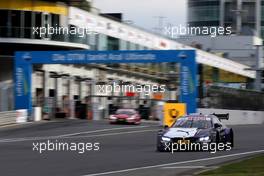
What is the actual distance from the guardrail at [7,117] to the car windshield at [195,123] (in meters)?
21.4

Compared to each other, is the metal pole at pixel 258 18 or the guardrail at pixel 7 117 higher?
the metal pole at pixel 258 18

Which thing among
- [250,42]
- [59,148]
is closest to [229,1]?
[250,42]

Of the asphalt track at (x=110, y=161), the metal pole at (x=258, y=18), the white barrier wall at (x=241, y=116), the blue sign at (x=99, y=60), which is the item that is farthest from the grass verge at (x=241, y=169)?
the metal pole at (x=258, y=18)

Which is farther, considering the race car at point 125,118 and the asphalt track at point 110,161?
the race car at point 125,118

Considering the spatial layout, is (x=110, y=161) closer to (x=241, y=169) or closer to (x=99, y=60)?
(x=241, y=169)

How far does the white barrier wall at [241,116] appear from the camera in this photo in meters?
55.4

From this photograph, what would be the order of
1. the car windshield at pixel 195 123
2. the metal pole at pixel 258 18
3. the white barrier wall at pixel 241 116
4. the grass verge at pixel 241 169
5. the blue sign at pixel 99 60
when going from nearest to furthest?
the grass verge at pixel 241 169, the car windshield at pixel 195 123, the blue sign at pixel 99 60, the white barrier wall at pixel 241 116, the metal pole at pixel 258 18

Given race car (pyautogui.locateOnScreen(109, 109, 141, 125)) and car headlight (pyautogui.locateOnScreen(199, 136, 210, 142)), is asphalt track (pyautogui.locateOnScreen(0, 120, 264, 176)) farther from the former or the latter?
race car (pyautogui.locateOnScreen(109, 109, 141, 125))

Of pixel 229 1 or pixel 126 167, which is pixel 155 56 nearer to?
pixel 126 167

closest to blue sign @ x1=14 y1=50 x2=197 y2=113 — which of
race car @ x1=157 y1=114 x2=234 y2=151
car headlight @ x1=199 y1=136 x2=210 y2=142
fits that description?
race car @ x1=157 y1=114 x2=234 y2=151

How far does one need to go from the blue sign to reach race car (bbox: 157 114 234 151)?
21.2 meters

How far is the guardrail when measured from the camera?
143ft

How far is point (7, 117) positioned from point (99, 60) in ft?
24.1

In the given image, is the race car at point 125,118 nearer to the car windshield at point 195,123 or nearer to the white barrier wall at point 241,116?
the white barrier wall at point 241,116
